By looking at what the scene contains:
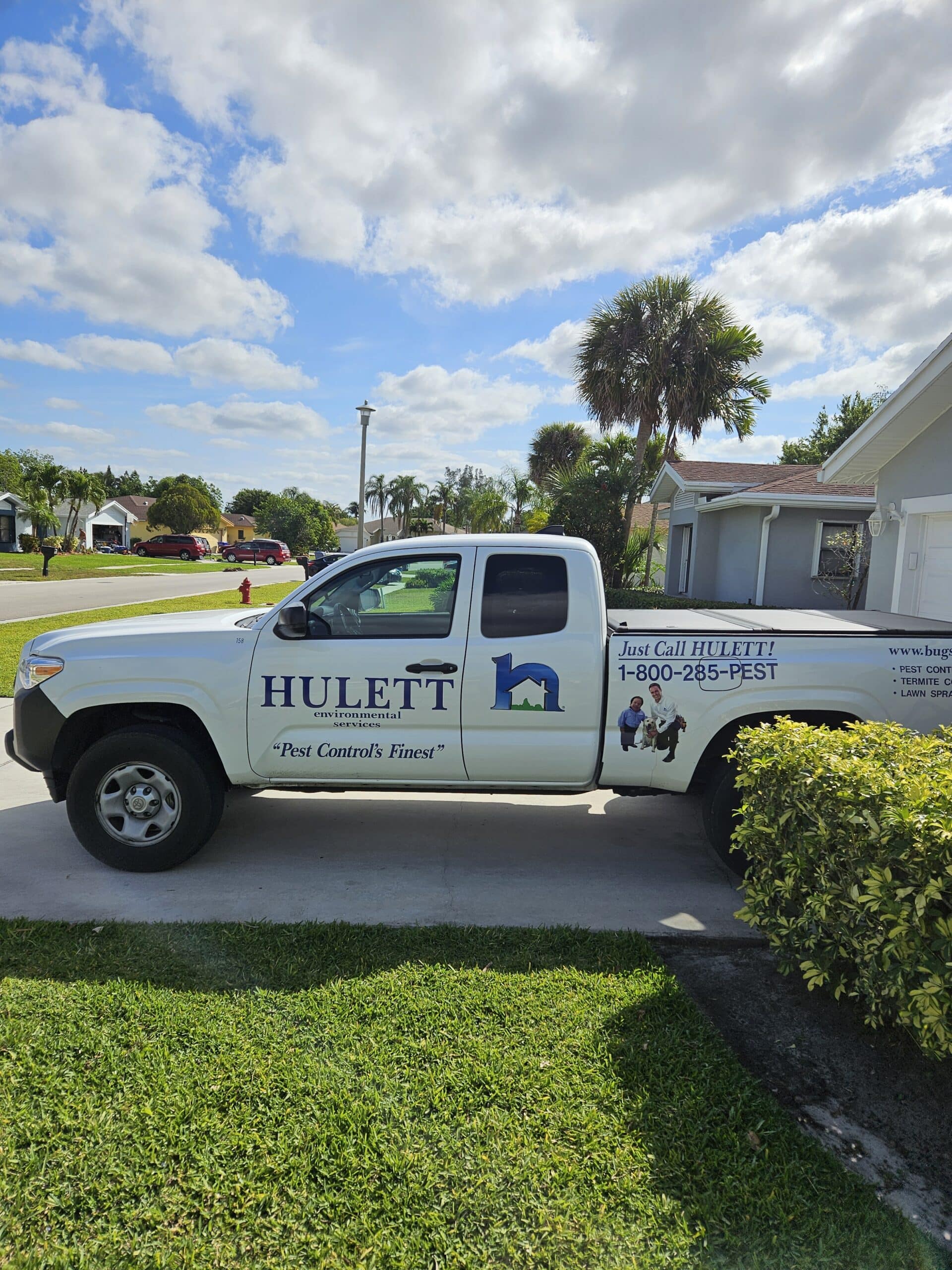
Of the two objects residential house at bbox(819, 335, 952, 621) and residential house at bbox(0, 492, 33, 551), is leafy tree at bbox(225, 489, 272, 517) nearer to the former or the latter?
residential house at bbox(0, 492, 33, 551)

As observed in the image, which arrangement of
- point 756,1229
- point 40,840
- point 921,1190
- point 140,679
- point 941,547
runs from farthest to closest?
point 941,547, point 40,840, point 140,679, point 921,1190, point 756,1229

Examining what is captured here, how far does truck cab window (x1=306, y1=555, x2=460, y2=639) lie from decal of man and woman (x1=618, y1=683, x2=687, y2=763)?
3.66ft

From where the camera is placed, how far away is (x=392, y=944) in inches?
147

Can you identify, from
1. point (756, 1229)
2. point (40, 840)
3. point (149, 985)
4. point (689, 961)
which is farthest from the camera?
point (40, 840)

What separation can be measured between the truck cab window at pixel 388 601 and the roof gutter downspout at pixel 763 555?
14.5 m

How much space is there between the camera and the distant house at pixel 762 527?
57.0 ft

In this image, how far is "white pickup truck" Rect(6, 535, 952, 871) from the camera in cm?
436

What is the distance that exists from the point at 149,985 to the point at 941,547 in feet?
28.1

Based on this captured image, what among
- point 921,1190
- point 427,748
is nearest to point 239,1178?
point 921,1190

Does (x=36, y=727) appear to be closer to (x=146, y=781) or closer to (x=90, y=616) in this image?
(x=146, y=781)

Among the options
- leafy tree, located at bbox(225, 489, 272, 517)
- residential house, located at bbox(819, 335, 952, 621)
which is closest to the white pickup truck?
residential house, located at bbox(819, 335, 952, 621)

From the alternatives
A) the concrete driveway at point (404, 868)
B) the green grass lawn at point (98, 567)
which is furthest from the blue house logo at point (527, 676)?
the green grass lawn at point (98, 567)

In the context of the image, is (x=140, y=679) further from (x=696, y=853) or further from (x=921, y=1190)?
(x=921, y=1190)

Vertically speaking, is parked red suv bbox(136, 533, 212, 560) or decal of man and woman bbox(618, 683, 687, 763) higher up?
parked red suv bbox(136, 533, 212, 560)
